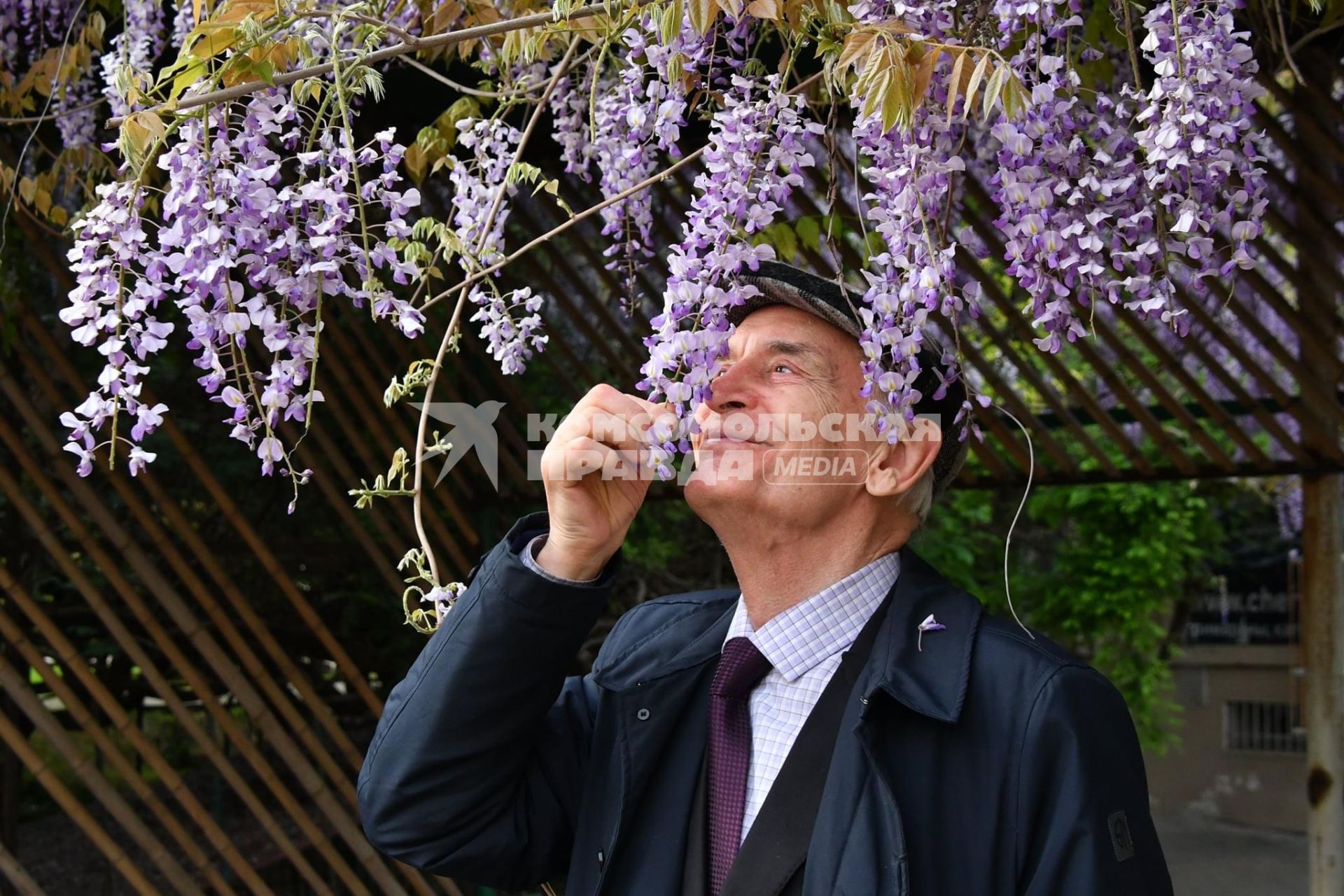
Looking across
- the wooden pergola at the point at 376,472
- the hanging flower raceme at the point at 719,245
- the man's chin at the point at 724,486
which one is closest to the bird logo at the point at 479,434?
the wooden pergola at the point at 376,472

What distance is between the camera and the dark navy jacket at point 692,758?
1085 mm

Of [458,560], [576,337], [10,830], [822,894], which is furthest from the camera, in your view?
[576,337]

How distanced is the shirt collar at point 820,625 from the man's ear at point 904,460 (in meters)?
0.09

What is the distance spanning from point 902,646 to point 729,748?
20 cm

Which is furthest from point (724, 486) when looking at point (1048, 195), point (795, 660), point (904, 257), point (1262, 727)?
point (1262, 727)

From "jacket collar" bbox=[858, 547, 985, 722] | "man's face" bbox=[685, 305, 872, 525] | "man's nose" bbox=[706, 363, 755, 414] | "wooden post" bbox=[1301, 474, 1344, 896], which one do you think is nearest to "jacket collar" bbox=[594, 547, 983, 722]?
"jacket collar" bbox=[858, 547, 985, 722]

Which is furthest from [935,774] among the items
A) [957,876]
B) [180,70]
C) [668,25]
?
[180,70]

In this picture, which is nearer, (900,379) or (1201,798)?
(900,379)

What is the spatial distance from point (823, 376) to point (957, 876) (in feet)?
1.65

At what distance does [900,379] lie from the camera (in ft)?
3.81

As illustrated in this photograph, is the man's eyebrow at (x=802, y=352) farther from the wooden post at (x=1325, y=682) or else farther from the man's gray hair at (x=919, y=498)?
the wooden post at (x=1325, y=682)

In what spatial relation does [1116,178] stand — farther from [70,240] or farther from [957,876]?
[70,240]

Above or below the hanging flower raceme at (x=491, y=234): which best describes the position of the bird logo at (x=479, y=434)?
below

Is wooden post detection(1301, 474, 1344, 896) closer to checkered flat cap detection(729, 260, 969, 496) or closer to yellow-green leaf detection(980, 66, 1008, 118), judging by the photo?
checkered flat cap detection(729, 260, 969, 496)
